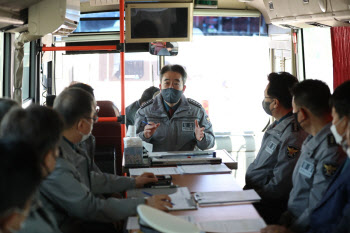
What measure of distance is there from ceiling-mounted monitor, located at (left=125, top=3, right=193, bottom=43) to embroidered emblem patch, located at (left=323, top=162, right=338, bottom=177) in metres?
3.37

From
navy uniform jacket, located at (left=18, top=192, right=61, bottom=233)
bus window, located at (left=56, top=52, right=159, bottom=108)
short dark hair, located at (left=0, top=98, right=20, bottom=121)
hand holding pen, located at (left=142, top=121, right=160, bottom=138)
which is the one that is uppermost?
bus window, located at (left=56, top=52, right=159, bottom=108)

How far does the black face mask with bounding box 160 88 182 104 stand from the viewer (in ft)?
14.1

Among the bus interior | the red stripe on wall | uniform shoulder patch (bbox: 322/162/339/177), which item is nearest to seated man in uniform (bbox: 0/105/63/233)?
uniform shoulder patch (bbox: 322/162/339/177)

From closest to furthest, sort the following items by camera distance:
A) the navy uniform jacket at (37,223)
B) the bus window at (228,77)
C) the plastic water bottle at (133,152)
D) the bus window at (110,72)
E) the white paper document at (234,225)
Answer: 1. the navy uniform jacket at (37,223)
2. the white paper document at (234,225)
3. the plastic water bottle at (133,152)
4. the bus window at (110,72)
5. the bus window at (228,77)

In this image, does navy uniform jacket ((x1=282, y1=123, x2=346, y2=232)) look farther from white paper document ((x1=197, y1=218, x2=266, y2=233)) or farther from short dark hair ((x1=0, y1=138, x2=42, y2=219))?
short dark hair ((x1=0, y1=138, x2=42, y2=219))

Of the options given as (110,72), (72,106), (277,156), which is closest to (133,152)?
(277,156)

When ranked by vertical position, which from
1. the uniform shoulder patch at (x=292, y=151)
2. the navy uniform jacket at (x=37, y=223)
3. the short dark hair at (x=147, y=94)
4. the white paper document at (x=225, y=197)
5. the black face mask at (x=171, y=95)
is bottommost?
the white paper document at (x=225, y=197)

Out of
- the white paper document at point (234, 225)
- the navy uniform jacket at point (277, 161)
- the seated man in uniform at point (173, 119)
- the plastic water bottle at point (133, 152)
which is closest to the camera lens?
the white paper document at point (234, 225)

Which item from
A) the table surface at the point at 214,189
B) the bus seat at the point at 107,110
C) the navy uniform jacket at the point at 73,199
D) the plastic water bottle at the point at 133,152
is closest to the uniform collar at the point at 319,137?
the table surface at the point at 214,189

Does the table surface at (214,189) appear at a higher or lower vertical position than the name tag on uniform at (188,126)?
lower

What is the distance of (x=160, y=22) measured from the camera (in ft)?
18.6

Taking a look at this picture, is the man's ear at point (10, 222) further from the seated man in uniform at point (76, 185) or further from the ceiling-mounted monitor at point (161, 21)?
the ceiling-mounted monitor at point (161, 21)

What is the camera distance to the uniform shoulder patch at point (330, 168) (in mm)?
2529

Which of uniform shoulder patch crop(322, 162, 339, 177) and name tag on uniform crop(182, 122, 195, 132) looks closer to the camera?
uniform shoulder patch crop(322, 162, 339, 177)
